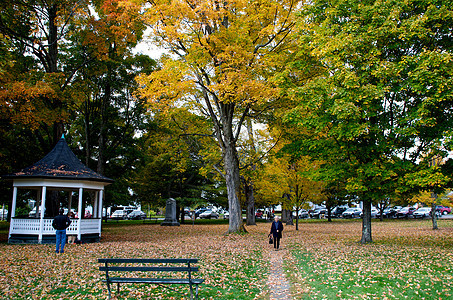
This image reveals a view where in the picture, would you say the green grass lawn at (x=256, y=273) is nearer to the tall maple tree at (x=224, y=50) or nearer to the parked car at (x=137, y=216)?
the tall maple tree at (x=224, y=50)

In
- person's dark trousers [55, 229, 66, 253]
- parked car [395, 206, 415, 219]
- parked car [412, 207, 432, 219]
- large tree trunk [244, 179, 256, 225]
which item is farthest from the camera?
parked car [395, 206, 415, 219]

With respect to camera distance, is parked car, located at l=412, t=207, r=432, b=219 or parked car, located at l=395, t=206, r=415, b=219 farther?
parked car, located at l=395, t=206, r=415, b=219

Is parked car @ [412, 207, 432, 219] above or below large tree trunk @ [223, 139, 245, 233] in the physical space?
below

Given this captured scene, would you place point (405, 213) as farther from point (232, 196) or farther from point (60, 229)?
point (60, 229)

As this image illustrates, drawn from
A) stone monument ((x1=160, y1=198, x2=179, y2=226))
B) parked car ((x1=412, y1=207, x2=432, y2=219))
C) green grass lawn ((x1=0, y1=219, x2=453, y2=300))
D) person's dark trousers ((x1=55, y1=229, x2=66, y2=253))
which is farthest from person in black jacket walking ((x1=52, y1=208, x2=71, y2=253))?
parked car ((x1=412, y1=207, x2=432, y2=219))

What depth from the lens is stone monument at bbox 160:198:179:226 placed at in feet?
107

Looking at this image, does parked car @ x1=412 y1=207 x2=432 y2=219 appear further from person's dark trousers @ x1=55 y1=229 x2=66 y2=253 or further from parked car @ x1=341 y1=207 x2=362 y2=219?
person's dark trousers @ x1=55 y1=229 x2=66 y2=253

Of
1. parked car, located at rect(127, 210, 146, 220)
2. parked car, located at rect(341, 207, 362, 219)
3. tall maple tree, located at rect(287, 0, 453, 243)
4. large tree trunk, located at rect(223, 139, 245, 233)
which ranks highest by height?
tall maple tree, located at rect(287, 0, 453, 243)

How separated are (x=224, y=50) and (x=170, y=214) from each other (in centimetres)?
1946

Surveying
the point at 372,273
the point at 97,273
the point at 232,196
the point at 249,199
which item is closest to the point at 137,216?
the point at 249,199

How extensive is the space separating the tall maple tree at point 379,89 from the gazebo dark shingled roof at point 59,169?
418 inches

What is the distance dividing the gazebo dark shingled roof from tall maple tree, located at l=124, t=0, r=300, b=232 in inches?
198

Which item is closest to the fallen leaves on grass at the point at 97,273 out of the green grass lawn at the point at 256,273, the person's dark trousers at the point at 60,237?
the green grass lawn at the point at 256,273

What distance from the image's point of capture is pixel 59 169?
665 inches
